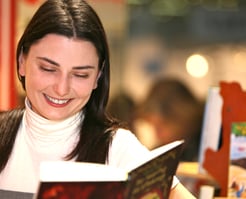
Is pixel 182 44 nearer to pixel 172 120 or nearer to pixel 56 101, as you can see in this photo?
Result: pixel 172 120

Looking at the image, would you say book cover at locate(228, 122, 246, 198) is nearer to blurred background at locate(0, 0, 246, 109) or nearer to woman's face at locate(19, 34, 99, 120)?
woman's face at locate(19, 34, 99, 120)

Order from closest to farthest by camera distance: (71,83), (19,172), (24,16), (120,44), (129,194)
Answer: (129,194), (71,83), (19,172), (24,16), (120,44)

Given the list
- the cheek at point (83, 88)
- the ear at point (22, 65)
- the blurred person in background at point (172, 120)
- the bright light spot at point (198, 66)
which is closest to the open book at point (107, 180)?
the cheek at point (83, 88)

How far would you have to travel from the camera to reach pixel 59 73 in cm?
107

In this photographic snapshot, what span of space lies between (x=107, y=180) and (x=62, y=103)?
0.29 m

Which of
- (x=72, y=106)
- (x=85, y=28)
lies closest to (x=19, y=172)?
(x=72, y=106)

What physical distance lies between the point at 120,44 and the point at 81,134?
8.89 ft

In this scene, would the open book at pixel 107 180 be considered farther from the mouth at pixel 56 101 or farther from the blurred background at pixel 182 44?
the blurred background at pixel 182 44

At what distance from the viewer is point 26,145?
1.21 meters

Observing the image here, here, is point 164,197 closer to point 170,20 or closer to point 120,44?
point 120,44

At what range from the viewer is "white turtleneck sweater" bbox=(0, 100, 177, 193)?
1.18 m

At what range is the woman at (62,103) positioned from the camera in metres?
1.08

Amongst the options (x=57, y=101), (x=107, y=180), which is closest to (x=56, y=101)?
(x=57, y=101)

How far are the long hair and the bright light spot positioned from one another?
120 inches
